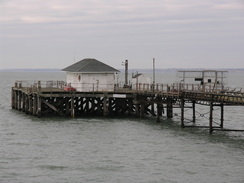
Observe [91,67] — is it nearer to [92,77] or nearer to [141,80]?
[92,77]

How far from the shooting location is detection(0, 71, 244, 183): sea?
28.6 m

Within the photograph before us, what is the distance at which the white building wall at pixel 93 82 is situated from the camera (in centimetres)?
5259

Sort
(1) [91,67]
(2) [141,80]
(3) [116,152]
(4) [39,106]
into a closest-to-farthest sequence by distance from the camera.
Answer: (3) [116,152], (4) [39,106], (1) [91,67], (2) [141,80]

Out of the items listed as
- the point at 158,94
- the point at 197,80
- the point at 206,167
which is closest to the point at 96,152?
the point at 206,167

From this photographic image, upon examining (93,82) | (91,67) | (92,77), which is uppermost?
(91,67)

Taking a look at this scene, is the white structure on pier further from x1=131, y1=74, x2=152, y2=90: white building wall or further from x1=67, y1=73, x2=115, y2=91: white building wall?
x1=131, y1=74, x2=152, y2=90: white building wall

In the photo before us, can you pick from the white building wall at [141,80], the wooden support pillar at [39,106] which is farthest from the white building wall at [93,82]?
the white building wall at [141,80]

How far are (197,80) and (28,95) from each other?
15.3 metres

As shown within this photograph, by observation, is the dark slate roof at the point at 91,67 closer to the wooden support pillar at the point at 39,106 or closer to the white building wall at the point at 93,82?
the white building wall at the point at 93,82

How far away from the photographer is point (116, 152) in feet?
114

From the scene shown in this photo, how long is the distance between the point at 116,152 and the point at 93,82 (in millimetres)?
19056

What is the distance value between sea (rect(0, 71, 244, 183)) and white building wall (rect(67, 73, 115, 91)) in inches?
173

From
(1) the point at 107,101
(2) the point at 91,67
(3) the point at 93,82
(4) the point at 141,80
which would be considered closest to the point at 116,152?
(1) the point at 107,101

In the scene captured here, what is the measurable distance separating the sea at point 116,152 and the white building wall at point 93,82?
4.39 m
